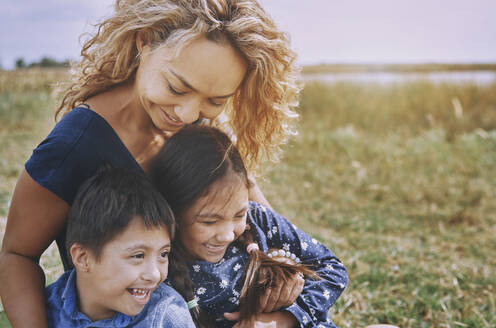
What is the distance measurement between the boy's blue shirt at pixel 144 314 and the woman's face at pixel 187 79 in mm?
716

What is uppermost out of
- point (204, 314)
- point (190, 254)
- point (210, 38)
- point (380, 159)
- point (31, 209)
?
point (210, 38)

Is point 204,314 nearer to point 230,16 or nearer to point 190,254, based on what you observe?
point 190,254

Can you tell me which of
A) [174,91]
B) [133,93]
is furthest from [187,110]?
[133,93]

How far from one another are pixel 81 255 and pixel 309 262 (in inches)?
41.5

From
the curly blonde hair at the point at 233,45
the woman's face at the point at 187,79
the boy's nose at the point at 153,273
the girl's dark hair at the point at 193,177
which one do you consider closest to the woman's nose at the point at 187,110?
the woman's face at the point at 187,79

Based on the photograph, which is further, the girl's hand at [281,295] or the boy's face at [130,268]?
the girl's hand at [281,295]

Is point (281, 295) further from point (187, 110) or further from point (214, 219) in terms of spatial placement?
point (187, 110)

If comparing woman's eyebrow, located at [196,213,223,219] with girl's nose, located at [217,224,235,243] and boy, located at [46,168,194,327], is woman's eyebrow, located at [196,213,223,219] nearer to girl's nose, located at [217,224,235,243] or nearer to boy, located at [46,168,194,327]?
girl's nose, located at [217,224,235,243]

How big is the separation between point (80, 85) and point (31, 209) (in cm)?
67

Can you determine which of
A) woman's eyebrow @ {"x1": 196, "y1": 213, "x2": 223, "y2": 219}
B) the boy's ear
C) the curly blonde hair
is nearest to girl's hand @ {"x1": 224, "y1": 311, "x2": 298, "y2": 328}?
woman's eyebrow @ {"x1": 196, "y1": 213, "x2": 223, "y2": 219}

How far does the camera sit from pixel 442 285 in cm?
348

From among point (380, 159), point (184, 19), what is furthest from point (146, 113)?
point (380, 159)

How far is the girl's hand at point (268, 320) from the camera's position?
2.00m

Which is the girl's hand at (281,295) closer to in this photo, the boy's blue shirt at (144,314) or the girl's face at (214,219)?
the girl's face at (214,219)
